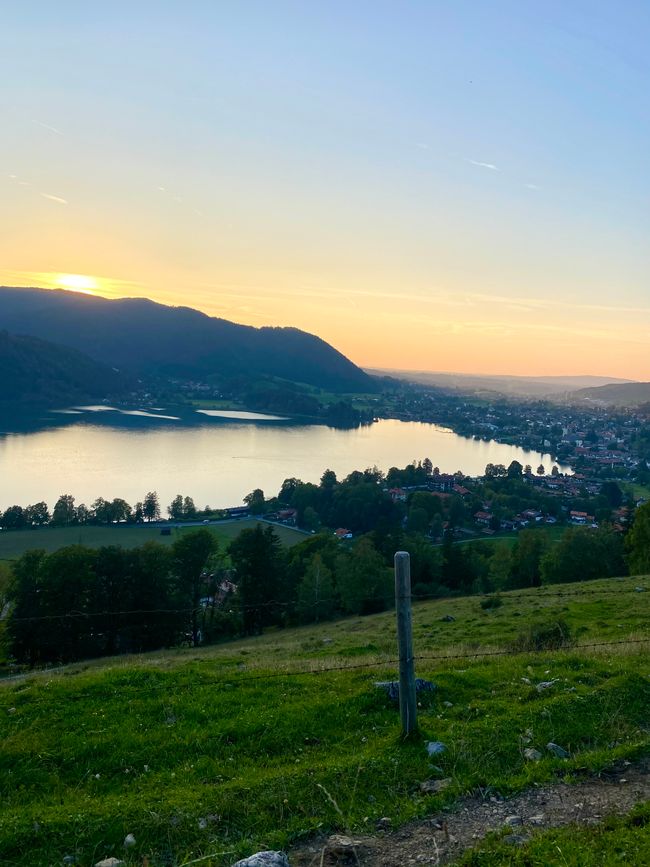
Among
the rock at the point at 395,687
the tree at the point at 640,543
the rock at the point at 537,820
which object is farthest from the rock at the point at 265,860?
the tree at the point at 640,543

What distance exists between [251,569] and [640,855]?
30.6 metres

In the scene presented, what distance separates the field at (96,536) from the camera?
185ft

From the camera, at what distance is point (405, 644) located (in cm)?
666

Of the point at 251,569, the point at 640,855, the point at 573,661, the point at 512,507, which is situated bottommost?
the point at 512,507

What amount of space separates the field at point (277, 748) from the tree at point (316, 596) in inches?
878

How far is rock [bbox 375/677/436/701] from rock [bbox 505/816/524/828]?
2714mm

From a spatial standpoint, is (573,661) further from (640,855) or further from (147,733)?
(147,733)

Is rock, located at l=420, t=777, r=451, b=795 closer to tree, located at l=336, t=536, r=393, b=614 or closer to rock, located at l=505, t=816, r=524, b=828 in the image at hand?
rock, located at l=505, t=816, r=524, b=828

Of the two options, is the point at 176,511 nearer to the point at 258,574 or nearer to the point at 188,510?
the point at 188,510

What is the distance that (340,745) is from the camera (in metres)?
6.84

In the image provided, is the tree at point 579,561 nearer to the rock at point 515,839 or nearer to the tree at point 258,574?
the tree at point 258,574

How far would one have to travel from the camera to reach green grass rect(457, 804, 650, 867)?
4.58 m

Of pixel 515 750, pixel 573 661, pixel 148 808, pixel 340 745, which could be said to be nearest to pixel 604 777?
pixel 515 750

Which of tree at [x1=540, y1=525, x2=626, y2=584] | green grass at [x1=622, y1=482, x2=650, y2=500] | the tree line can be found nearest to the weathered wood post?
the tree line
